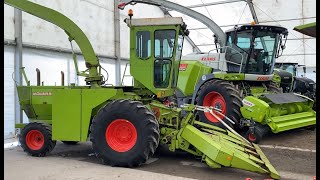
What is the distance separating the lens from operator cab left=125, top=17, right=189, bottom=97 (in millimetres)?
5332

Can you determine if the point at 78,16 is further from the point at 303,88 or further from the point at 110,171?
the point at 303,88

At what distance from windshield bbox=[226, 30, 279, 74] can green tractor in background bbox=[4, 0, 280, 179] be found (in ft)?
8.75

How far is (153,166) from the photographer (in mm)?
5000

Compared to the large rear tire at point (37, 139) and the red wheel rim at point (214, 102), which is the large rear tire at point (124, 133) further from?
the red wheel rim at point (214, 102)

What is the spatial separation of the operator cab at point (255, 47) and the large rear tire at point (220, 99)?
853 millimetres

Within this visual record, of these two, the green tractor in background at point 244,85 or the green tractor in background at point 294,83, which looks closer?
the green tractor in background at point 244,85

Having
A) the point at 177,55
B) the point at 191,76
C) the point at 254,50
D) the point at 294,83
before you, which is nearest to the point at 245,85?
the point at 254,50

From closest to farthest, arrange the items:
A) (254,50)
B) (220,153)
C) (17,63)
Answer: (220,153), (17,63), (254,50)

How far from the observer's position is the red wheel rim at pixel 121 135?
16.1 feet

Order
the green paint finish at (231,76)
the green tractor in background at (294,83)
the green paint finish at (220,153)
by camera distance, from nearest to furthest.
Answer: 1. the green paint finish at (220,153)
2. the green paint finish at (231,76)
3. the green tractor in background at (294,83)

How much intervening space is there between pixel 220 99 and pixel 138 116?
2751 millimetres

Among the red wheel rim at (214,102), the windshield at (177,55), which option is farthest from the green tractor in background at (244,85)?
the windshield at (177,55)

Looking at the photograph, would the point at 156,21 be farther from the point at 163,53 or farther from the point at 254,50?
the point at 254,50

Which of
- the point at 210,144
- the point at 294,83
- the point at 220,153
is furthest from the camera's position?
the point at 294,83
